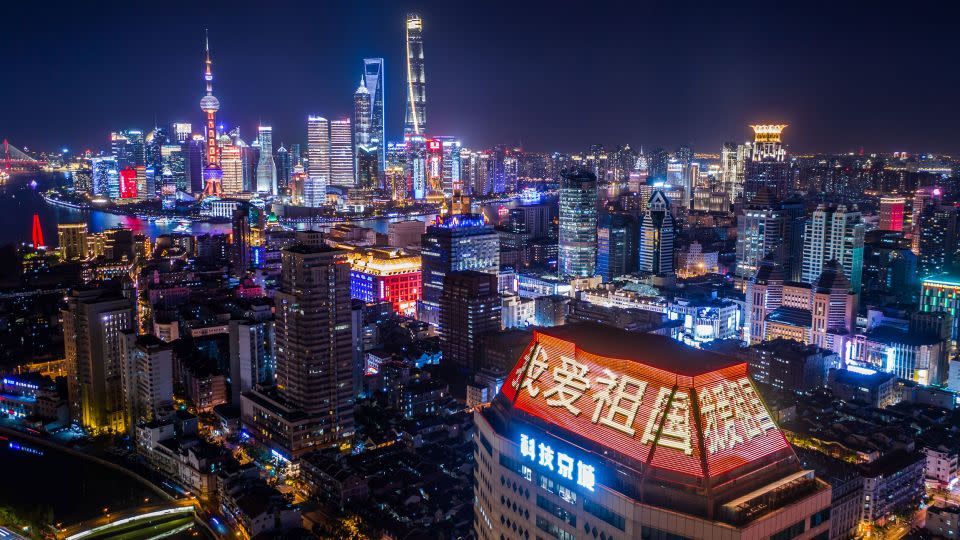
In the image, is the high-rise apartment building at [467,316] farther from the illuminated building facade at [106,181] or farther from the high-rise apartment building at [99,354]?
the illuminated building facade at [106,181]

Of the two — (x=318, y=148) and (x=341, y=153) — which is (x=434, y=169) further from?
(x=318, y=148)

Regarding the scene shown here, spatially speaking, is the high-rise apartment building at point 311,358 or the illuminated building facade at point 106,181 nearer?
the high-rise apartment building at point 311,358

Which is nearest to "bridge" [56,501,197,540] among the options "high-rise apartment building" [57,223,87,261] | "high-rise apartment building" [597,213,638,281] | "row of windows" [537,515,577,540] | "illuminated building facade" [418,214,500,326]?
"row of windows" [537,515,577,540]

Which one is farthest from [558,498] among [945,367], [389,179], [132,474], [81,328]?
[389,179]

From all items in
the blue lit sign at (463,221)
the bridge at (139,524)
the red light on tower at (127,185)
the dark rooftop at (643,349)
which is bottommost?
the bridge at (139,524)

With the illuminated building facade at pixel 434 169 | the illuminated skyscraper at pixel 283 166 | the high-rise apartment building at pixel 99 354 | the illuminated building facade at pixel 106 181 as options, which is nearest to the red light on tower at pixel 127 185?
the illuminated building facade at pixel 106 181

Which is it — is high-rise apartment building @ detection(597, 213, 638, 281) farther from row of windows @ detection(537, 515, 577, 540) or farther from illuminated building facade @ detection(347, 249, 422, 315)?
row of windows @ detection(537, 515, 577, 540)

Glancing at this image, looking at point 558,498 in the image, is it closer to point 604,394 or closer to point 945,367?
point 604,394
